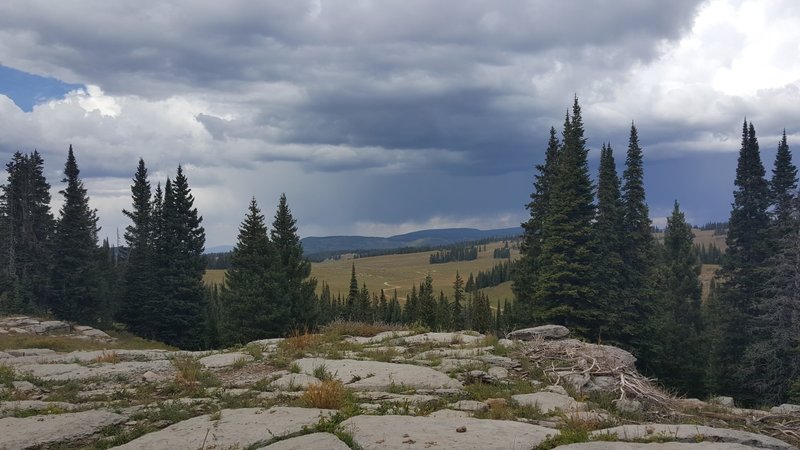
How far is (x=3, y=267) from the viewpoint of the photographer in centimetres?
5594

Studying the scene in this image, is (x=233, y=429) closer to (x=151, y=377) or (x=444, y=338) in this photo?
(x=151, y=377)

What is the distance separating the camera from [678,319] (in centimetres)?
5338

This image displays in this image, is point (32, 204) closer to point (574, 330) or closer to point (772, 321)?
point (574, 330)

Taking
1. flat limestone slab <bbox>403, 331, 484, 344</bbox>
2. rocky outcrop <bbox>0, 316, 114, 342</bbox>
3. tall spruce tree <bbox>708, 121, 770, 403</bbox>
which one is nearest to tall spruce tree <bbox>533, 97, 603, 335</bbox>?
tall spruce tree <bbox>708, 121, 770, 403</bbox>

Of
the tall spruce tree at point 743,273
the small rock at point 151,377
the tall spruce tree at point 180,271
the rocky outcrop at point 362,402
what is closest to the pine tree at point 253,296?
the tall spruce tree at point 180,271

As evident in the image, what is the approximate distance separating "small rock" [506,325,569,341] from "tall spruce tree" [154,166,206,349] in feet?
130

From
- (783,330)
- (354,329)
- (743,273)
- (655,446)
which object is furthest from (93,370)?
(743,273)

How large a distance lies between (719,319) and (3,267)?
232 ft

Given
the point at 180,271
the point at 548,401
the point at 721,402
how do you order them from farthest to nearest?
the point at 180,271 → the point at 721,402 → the point at 548,401

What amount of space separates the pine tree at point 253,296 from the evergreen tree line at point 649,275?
18.7 meters

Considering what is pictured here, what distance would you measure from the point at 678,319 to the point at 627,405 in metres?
50.5

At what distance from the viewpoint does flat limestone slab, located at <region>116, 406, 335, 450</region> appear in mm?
7145

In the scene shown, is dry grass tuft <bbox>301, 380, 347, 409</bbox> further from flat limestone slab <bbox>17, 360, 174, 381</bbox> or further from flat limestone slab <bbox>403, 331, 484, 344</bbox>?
flat limestone slab <bbox>403, 331, 484, 344</bbox>

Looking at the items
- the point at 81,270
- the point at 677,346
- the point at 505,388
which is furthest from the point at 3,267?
the point at 677,346
